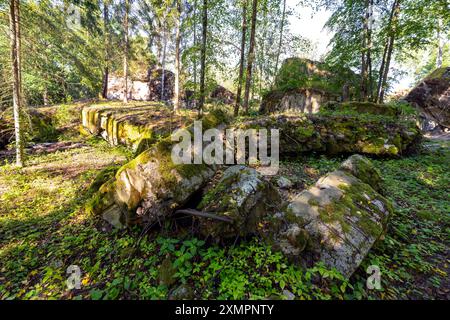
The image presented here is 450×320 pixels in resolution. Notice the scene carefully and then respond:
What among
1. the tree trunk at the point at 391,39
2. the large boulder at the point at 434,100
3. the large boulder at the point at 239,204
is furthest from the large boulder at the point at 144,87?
the large boulder at the point at 239,204

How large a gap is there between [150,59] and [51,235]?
75.1ft

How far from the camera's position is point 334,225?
8.72ft

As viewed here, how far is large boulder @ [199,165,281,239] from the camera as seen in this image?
2.91 metres

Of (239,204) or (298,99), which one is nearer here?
(239,204)

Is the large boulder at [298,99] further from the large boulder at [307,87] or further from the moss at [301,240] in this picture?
the moss at [301,240]

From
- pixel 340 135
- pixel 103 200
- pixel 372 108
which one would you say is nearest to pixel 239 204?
pixel 103 200

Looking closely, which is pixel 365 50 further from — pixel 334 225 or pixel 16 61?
pixel 16 61

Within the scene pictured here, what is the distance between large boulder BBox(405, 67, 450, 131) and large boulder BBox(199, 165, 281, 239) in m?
14.7

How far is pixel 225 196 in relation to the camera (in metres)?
3.21

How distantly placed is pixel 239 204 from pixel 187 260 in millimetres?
1067

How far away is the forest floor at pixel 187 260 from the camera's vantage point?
90.8 inches

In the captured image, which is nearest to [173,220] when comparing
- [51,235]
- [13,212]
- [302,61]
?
[51,235]

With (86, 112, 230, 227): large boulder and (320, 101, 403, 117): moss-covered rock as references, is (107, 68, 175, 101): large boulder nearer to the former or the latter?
(320, 101, 403, 117): moss-covered rock

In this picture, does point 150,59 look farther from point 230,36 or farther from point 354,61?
point 354,61
